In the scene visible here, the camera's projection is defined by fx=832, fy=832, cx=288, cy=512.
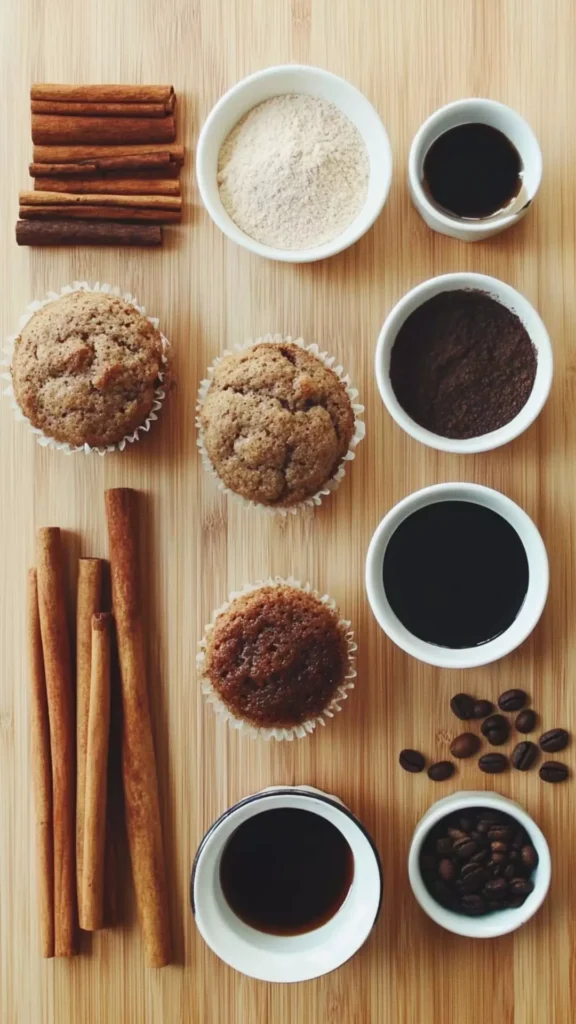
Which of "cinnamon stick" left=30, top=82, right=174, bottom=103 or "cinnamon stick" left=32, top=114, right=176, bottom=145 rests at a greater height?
"cinnamon stick" left=30, top=82, right=174, bottom=103

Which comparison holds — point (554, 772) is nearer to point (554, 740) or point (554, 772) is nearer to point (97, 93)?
point (554, 740)

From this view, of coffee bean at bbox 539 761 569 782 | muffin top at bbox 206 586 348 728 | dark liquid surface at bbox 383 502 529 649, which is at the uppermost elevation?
dark liquid surface at bbox 383 502 529 649

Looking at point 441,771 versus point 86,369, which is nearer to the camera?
point 86,369

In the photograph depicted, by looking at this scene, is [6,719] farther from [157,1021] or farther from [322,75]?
[322,75]

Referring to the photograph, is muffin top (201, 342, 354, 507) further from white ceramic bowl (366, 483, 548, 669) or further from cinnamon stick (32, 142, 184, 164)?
cinnamon stick (32, 142, 184, 164)

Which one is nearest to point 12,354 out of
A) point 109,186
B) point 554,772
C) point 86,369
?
point 86,369

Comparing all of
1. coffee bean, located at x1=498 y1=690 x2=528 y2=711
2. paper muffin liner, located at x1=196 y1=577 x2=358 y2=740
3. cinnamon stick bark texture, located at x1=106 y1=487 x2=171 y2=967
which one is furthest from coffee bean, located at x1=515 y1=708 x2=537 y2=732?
cinnamon stick bark texture, located at x1=106 y1=487 x2=171 y2=967

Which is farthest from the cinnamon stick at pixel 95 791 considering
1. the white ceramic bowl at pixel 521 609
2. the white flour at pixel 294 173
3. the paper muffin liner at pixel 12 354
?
the white flour at pixel 294 173
